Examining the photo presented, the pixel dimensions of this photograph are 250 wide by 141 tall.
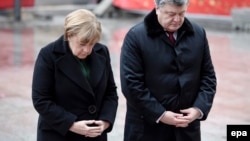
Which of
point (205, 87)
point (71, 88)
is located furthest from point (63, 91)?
point (205, 87)

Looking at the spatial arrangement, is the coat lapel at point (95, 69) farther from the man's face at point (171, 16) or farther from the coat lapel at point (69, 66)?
the man's face at point (171, 16)

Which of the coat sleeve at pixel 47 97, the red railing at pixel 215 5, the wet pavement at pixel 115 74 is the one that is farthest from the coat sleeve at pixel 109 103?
the red railing at pixel 215 5

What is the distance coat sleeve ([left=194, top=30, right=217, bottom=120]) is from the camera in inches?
149

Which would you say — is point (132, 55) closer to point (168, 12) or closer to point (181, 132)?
point (168, 12)

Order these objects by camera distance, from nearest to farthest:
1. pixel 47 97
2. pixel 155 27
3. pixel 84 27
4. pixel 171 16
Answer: pixel 84 27 < pixel 47 97 < pixel 171 16 < pixel 155 27

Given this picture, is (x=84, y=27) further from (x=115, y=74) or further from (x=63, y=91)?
(x=115, y=74)

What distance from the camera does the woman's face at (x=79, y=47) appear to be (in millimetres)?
3295

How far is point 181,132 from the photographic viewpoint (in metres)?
3.80

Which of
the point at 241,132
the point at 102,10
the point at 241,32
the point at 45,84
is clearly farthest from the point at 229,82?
the point at 102,10

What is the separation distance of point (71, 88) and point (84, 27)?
41 cm

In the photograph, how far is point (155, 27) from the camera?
3.72 metres

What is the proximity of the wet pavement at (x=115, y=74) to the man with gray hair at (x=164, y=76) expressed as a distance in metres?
2.56

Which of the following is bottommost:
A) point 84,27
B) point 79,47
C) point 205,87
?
point 205,87

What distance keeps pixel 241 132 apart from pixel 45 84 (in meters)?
1.37
